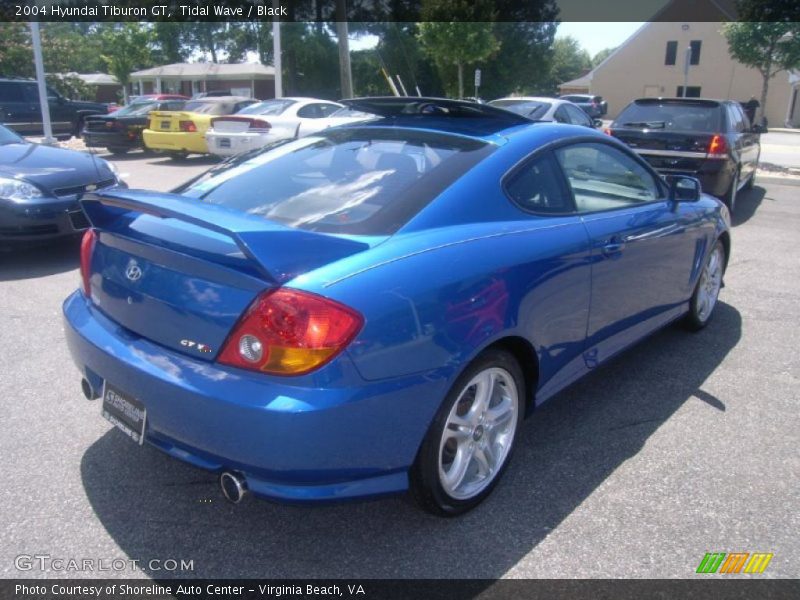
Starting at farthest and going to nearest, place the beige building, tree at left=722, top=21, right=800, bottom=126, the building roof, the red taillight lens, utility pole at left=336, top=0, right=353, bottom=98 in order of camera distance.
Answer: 1. the building roof
2. the beige building
3. utility pole at left=336, top=0, right=353, bottom=98
4. tree at left=722, top=21, right=800, bottom=126
5. the red taillight lens

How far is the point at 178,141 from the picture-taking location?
15.1 metres

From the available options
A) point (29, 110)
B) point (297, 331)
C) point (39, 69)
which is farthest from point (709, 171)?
point (29, 110)

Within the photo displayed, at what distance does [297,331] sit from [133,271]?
0.85 meters

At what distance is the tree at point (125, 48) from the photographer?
151 ft

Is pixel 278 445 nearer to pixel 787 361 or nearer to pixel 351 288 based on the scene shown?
pixel 351 288

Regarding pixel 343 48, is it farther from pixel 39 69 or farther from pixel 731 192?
pixel 731 192

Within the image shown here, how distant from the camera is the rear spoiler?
2.14m

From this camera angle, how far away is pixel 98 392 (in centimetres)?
269

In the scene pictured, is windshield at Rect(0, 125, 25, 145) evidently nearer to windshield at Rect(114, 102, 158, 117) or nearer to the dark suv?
the dark suv

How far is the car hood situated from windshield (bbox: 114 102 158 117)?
34.4ft

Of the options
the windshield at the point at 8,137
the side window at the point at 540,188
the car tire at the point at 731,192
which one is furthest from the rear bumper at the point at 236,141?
the side window at the point at 540,188

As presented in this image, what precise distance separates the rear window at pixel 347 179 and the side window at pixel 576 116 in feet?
32.0

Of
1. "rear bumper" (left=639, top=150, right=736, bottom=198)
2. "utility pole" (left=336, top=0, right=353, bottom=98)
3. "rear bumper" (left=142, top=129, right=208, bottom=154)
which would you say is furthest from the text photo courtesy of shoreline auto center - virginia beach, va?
"utility pole" (left=336, top=0, right=353, bottom=98)

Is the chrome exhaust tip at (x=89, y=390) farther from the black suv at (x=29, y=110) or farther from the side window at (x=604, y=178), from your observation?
the black suv at (x=29, y=110)
